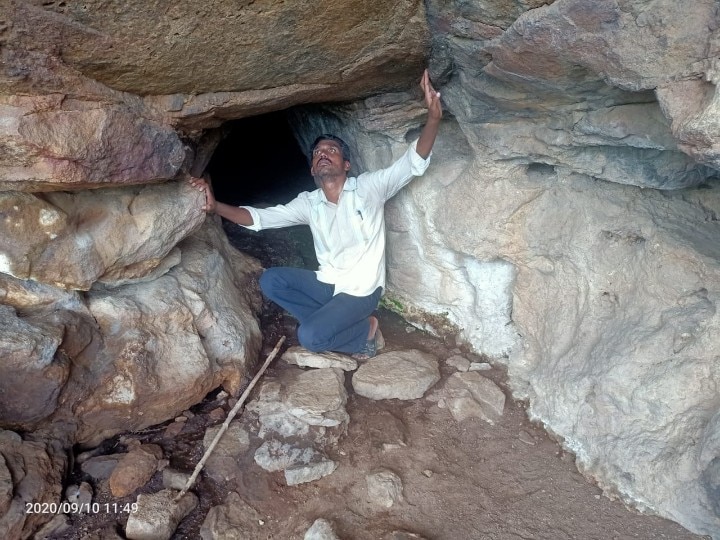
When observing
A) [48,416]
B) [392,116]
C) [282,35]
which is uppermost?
[282,35]

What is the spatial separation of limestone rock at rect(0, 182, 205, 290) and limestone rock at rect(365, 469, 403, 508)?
74.9 inches

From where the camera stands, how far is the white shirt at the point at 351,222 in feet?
12.6

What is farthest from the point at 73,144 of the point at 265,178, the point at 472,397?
the point at 265,178

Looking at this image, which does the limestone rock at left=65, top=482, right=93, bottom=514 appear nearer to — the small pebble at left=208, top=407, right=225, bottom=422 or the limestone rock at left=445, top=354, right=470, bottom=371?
the small pebble at left=208, top=407, right=225, bottom=422

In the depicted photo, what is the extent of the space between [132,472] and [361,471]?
Answer: 1276mm

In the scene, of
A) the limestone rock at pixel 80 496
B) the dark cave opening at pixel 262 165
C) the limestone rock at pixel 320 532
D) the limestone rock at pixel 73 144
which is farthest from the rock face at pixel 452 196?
the dark cave opening at pixel 262 165

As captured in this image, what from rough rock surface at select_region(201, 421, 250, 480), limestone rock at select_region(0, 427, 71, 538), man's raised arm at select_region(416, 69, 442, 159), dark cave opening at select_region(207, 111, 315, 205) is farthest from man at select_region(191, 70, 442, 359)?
dark cave opening at select_region(207, 111, 315, 205)

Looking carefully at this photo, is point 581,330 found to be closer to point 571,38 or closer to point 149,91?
point 571,38

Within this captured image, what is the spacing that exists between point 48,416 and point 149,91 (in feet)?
6.32

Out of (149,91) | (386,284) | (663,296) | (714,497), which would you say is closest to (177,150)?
(149,91)

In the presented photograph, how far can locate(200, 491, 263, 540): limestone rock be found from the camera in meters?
2.73

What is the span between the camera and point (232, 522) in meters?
2.79

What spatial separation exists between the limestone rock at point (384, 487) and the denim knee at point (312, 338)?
3.70 ft

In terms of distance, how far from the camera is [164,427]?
11.2 feet
